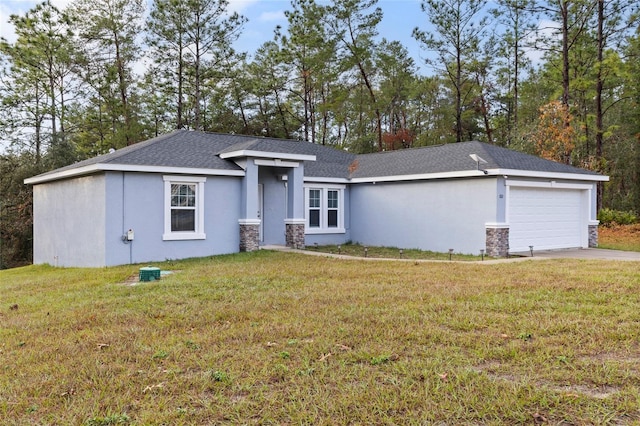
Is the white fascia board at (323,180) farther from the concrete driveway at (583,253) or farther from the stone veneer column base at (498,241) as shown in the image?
the concrete driveway at (583,253)

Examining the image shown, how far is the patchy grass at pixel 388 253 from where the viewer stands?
46.4ft

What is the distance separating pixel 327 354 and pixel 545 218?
13.0 meters

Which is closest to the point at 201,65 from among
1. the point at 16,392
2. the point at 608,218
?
the point at 608,218

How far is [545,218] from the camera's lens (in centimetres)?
1552

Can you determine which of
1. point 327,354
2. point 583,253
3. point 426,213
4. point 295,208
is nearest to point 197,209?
point 295,208

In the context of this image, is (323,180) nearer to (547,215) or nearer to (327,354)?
(547,215)

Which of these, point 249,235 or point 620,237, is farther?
point 620,237

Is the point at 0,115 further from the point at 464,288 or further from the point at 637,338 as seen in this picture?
the point at 637,338

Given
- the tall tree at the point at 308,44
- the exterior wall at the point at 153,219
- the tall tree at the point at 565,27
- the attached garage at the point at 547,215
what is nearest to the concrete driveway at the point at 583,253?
the attached garage at the point at 547,215

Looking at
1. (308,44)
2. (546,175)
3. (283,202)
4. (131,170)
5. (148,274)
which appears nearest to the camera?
(148,274)

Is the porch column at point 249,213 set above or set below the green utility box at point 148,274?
above

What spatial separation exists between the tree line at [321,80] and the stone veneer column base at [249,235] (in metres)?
14.6

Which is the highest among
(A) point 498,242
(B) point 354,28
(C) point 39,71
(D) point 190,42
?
(B) point 354,28

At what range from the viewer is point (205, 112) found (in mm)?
30922
